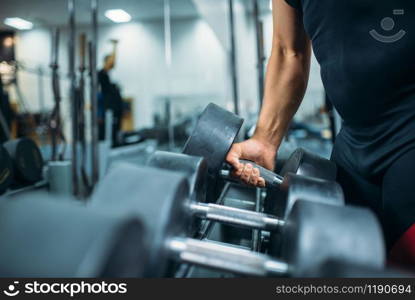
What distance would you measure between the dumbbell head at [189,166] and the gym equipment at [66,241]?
0.19 metres

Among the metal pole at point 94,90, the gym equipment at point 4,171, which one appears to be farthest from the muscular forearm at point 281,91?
the metal pole at point 94,90

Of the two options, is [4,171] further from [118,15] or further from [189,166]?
[118,15]

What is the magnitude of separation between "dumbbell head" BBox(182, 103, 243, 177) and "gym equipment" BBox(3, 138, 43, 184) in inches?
77.1

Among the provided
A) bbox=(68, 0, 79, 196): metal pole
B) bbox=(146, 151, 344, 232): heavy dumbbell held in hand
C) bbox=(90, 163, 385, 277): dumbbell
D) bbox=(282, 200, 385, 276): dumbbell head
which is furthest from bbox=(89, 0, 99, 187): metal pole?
bbox=(282, 200, 385, 276): dumbbell head

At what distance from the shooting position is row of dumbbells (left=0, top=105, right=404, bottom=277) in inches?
11.6

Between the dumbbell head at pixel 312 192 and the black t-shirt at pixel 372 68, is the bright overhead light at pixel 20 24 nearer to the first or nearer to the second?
the black t-shirt at pixel 372 68

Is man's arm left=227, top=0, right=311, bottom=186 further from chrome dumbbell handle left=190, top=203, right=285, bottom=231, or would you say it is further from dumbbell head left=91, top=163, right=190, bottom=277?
dumbbell head left=91, top=163, right=190, bottom=277

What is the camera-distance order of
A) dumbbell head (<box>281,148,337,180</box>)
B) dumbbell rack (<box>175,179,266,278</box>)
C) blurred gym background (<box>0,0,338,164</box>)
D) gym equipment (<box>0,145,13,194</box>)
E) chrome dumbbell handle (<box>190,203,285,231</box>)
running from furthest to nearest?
blurred gym background (<box>0,0,338,164</box>) < gym equipment (<box>0,145,13,194</box>) < dumbbell rack (<box>175,179,266,278</box>) < dumbbell head (<box>281,148,337,180</box>) < chrome dumbbell handle (<box>190,203,285,231</box>)

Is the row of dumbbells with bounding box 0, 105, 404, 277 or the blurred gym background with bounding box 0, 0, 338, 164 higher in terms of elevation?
the blurred gym background with bounding box 0, 0, 338, 164

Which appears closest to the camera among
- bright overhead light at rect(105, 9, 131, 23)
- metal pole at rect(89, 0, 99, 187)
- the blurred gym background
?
metal pole at rect(89, 0, 99, 187)

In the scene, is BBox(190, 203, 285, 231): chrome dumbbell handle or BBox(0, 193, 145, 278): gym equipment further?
BBox(190, 203, 285, 231): chrome dumbbell handle

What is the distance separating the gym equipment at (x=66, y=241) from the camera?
0.94 feet

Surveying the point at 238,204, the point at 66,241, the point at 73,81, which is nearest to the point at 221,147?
the point at 66,241

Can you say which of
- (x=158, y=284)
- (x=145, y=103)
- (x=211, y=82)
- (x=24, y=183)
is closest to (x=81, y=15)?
(x=145, y=103)
